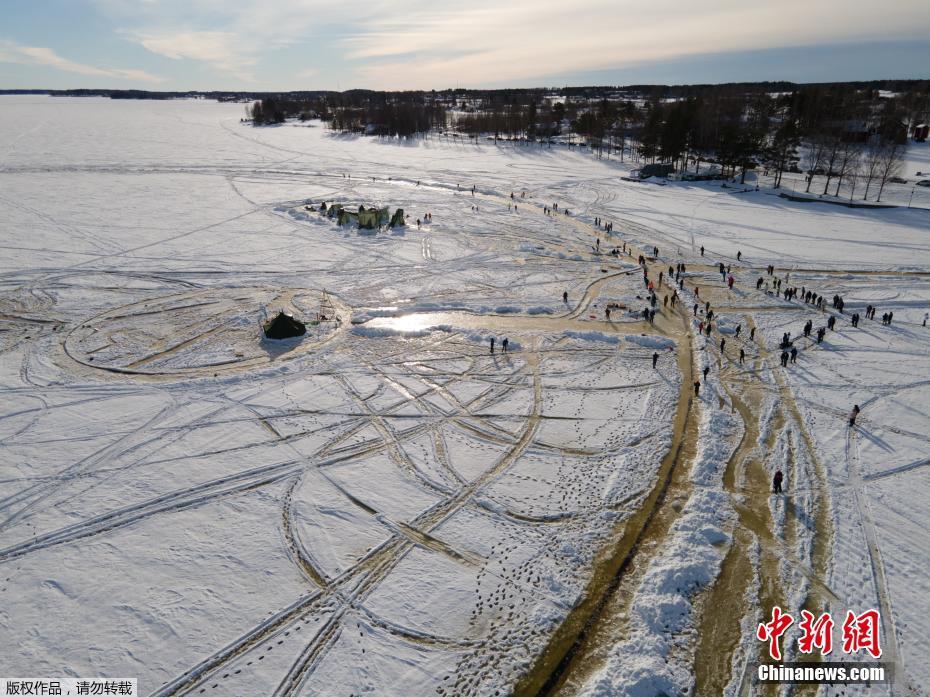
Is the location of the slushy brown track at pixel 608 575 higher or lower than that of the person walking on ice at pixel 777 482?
lower

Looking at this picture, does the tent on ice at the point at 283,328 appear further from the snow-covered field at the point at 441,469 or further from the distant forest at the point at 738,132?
the distant forest at the point at 738,132

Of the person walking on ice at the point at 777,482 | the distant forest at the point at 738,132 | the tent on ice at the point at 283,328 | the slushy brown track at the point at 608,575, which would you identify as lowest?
the slushy brown track at the point at 608,575

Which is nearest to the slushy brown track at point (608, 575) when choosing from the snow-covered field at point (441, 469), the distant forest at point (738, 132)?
the snow-covered field at point (441, 469)

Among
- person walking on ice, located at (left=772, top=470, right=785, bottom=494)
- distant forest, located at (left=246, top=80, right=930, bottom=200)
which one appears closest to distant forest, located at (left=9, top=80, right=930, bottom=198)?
distant forest, located at (left=246, top=80, right=930, bottom=200)

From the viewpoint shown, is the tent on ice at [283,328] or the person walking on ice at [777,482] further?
the tent on ice at [283,328]

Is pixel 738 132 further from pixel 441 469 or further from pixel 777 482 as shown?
pixel 441 469

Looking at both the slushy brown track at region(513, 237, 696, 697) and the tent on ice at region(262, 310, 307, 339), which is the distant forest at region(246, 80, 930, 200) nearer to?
the slushy brown track at region(513, 237, 696, 697)

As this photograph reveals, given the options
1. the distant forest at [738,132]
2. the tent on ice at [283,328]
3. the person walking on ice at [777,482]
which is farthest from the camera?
the distant forest at [738,132]
